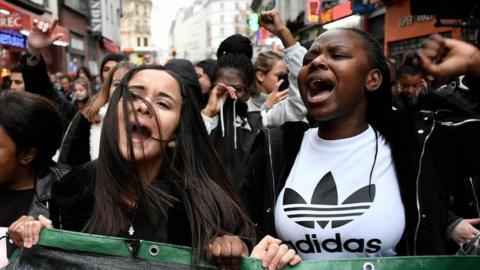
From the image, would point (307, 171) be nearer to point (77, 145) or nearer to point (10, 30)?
point (77, 145)

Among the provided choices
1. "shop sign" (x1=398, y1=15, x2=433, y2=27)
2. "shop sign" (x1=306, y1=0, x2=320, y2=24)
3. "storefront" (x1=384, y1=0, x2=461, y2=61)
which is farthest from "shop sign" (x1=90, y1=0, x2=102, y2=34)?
"shop sign" (x1=398, y1=15, x2=433, y2=27)

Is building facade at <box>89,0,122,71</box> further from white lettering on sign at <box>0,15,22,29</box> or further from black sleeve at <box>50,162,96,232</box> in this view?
black sleeve at <box>50,162,96,232</box>

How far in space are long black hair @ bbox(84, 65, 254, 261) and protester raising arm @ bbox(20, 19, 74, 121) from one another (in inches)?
65.8

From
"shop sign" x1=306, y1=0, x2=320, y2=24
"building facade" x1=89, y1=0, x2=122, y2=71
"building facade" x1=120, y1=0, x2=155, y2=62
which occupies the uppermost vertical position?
"building facade" x1=120, y1=0, x2=155, y2=62

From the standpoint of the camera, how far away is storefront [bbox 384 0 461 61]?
16.5 metres

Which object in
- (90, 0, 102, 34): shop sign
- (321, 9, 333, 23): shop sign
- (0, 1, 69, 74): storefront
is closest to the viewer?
(0, 1, 69, 74): storefront

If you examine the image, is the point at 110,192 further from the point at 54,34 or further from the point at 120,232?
the point at 54,34

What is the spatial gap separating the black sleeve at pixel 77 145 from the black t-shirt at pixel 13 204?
1.59 metres

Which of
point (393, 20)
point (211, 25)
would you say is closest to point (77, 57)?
point (393, 20)

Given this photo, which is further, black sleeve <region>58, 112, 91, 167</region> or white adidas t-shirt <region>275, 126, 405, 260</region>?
black sleeve <region>58, 112, 91, 167</region>

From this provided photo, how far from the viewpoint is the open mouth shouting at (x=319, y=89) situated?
7.47 ft

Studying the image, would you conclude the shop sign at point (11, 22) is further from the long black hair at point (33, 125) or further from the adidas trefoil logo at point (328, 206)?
the adidas trefoil logo at point (328, 206)

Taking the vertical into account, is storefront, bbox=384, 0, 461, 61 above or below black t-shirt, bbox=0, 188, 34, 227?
above

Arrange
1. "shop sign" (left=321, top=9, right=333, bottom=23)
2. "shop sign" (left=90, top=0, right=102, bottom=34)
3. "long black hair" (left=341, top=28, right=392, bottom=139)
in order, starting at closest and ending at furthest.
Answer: "long black hair" (left=341, top=28, right=392, bottom=139)
"shop sign" (left=321, top=9, right=333, bottom=23)
"shop sign" (left=90, top=0, right=102, bottom=34)
